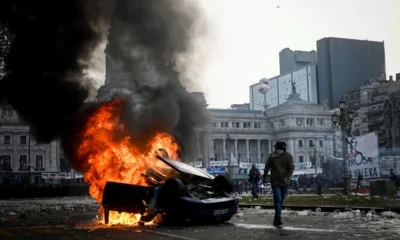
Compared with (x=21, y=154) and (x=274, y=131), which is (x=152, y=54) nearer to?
(x=21, y=154)

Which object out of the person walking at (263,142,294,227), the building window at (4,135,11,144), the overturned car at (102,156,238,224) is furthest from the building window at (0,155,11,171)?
the person walking at (263,142,294,227)

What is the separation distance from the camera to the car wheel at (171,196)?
11.8 meters

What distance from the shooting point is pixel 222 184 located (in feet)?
43.2

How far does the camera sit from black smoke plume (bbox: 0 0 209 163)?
1602 cm

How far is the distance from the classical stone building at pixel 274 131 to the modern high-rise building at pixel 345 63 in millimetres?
28045

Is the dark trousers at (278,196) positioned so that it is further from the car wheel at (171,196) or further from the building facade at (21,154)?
the building facade at (21,154)

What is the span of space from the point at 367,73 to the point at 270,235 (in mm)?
169222

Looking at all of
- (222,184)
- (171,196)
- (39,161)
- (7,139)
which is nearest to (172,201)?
(171,196)

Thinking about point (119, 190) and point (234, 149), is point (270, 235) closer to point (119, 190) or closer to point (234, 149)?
point (119, 190)

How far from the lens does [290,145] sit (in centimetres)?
13650

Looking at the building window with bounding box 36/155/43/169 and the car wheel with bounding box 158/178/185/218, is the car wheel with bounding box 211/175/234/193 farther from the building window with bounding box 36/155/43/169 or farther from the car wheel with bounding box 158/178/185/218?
the building window with bounding box 36/155/43/169

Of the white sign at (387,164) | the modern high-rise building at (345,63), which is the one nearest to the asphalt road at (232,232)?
the white sign at (387,164)

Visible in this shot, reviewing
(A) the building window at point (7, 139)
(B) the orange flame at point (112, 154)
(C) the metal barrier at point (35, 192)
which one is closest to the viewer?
(B) the orange flame at point (112, 154)

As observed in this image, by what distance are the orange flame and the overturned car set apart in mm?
869
